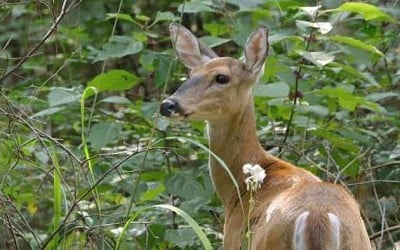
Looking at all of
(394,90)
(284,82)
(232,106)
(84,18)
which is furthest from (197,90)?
(84,18)

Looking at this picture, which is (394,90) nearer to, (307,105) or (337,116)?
(337,116)

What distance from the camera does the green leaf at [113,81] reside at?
5992 mm

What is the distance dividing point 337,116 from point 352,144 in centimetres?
63

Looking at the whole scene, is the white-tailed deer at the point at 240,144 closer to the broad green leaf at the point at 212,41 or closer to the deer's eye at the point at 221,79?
the deer's eye at the point at 221,79

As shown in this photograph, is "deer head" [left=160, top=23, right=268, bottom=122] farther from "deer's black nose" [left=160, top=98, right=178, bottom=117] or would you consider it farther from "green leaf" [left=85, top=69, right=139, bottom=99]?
"green leaf" [left=85, top=69, right=139, bottom=99]

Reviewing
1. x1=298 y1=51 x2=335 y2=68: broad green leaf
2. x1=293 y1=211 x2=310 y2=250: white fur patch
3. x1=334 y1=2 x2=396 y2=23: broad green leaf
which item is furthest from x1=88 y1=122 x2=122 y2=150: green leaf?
x1=293 y1=211 x2=310 y2=250: white fur patch

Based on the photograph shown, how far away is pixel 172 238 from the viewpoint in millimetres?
5543

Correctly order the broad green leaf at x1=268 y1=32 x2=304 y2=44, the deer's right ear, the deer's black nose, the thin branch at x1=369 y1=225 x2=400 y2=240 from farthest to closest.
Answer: the deer's right ear → the broad green leaf at x1=268 y1=32 x2=304 y2=44 → the thin branch at x1=369 y1=225 x2=400 y2=240 → the deer's black nose

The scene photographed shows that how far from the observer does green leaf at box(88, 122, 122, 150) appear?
587cm

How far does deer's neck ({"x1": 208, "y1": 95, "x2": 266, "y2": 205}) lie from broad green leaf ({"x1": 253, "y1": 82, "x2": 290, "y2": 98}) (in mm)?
182

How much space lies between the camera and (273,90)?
18.9ft

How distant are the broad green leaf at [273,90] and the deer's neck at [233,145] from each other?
0.60 feet

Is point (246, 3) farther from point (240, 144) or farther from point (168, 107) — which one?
point (168, 107)

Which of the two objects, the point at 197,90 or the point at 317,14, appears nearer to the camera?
the point at 197,90
